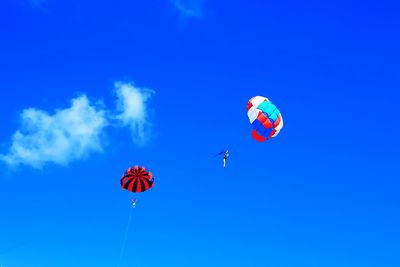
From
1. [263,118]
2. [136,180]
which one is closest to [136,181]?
[136,180]

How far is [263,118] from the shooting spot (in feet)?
186

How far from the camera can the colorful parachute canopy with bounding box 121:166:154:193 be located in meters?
61.0

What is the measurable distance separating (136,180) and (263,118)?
14.6m

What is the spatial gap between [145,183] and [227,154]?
9441 millimetres

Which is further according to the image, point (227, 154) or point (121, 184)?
point (121, 184)

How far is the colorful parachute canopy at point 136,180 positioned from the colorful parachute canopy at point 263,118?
11977mm

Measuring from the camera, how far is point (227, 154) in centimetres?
5753

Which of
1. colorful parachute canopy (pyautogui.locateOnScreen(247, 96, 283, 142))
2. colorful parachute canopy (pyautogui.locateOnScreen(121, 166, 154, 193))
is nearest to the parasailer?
colorful parachute canopy (pyautogui.locateOnScreen(121, 166, 154, 193))

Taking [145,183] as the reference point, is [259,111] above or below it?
above

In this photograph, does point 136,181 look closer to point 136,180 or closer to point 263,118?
point 136,180

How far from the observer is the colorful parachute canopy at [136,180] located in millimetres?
60969

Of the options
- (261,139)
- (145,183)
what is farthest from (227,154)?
(145,183)

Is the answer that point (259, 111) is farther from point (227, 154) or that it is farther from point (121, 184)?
point (121, 184)

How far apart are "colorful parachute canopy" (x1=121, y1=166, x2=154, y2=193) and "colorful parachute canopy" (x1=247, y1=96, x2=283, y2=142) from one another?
12.0 meters
